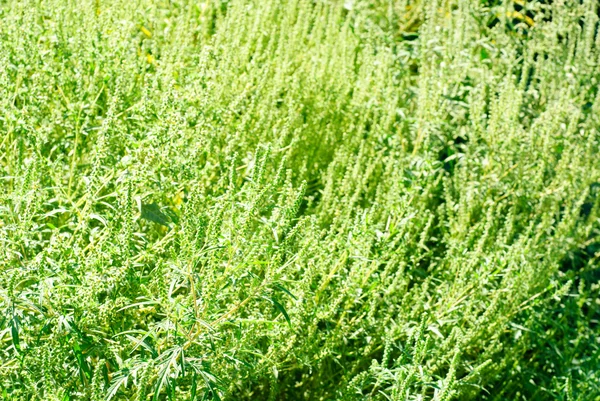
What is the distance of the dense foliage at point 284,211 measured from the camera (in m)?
1.93

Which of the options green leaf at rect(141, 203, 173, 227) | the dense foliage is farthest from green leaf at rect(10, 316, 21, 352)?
green leaf at rect(141, 203, 173, 227)

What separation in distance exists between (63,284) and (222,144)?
4.35 feet

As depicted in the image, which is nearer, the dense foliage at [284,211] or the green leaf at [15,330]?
the green leaf at [15,330]

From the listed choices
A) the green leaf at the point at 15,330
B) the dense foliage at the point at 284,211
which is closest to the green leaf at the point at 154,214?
the dense foliage at the point at 284,211

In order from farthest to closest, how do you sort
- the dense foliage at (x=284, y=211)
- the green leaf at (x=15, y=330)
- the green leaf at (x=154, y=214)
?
1. the green leaf at (x=154, y=214)
2. the dense foliage at (x=284, y=211)
3. the green leaf at (x=15, y=330)

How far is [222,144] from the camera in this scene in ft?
10.1

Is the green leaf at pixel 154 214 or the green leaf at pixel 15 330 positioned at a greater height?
the green leaf at pixel 154 214

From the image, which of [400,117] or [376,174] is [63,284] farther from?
[400,117]

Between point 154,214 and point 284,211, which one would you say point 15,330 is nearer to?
point 154,214

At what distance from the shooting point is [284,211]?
6.68ft

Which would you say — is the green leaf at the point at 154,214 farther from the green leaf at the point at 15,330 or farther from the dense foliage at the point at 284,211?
the green leaf at the point at 15,330

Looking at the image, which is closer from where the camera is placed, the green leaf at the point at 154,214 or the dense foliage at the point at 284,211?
the dense foliage at the point at 284,211

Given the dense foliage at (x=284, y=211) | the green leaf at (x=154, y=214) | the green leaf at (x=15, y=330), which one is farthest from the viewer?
the green leaf at (x=154, y=214)

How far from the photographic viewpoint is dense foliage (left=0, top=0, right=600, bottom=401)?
75.9 inches
